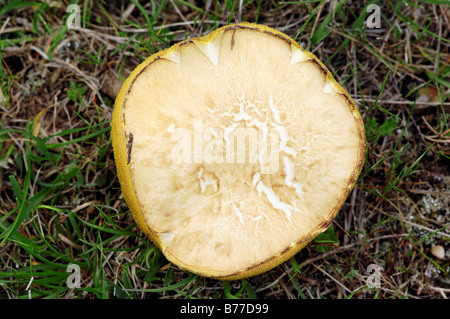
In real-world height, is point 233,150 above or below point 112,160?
above

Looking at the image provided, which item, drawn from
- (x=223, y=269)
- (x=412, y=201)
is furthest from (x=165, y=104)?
(x=412, y=201)

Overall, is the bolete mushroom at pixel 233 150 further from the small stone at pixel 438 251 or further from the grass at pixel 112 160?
the small stone at pixel 438 251

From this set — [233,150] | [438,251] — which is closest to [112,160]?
[233,150]

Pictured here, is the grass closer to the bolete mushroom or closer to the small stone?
the small stone

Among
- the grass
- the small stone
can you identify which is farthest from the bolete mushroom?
the small stone

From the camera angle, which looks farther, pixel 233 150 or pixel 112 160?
pixel 112 160

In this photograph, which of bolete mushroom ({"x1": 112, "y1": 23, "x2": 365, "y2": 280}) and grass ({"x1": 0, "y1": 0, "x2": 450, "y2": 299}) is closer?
bolete mushroom ({"x1": 112, "y1": 23, "x2": 365, "y2": 280})

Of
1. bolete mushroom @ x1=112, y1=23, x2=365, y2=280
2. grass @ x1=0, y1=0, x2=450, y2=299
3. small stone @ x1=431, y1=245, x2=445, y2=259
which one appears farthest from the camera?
small stone @ x1=431, y1=245, x2=445, y2=259

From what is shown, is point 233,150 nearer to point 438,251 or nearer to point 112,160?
point 112,160
